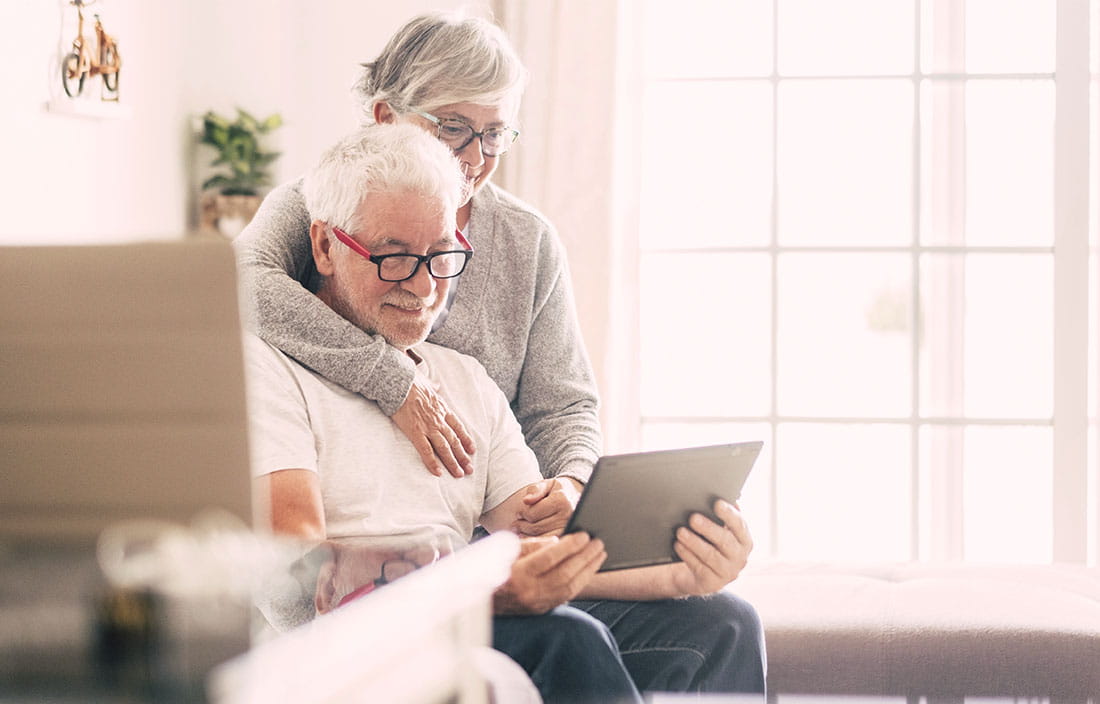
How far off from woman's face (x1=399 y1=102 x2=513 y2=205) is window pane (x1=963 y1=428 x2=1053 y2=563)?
2090 millimetres

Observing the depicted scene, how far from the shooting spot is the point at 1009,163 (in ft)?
11.4

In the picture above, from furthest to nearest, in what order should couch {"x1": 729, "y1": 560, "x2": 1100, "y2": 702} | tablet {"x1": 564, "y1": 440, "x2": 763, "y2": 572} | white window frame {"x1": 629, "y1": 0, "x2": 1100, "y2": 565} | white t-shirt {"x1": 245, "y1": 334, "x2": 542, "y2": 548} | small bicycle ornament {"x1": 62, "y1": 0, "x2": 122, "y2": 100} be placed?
1. white window frame {"x1": 629, "y1": 0, "x2": 1100, "y2": 565}
2. small bicycle ornament {"x1": 62, "y1": 0, "x2": 122, "y2": 100}
3. couch {"x1": 729, "y1": 560, "x2": 1100, "y2": 702}
4. white t-shirt {"x1": 245, "y1": 334, "x2": 542, "y2": 548}
5. tablet {"x1": 564, "y1": 440, "x2": 763, "y2": 572}

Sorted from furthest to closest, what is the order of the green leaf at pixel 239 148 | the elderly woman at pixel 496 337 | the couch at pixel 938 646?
the green leaf at pixel 239 148 → the couch at pixel 938 646 → the elderly woman at pixel 496 337

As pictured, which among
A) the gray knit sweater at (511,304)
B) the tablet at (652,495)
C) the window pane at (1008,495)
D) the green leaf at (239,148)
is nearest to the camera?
the tablet at (652,495)

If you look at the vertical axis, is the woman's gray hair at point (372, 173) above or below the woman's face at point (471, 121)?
below

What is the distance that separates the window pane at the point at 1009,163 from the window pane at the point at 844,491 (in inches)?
26.7

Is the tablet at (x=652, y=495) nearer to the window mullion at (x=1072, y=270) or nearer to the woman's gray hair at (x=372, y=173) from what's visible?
the woman's gray hair at (x=372, y=173)

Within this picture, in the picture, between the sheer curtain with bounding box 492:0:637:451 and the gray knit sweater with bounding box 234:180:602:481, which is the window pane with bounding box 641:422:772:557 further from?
the gray knit sweater with bounding box 234:180:602:481

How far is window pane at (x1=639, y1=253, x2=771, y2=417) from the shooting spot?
3.61 metres

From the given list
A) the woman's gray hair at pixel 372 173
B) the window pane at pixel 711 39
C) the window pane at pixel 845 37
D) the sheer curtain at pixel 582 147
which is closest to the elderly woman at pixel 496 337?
the woman's gray hair at pixel 372 173

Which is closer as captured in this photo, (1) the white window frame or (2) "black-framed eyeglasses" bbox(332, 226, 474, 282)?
(2) "black-framed eyeglasses" bbox(332, 226, 474, 282)

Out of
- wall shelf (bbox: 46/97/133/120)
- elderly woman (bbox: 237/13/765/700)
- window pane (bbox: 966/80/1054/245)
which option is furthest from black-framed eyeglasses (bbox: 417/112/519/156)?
window pane (bbox: 966/80/1054/245)

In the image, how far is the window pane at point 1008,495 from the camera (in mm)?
3523

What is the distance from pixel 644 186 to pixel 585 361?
147 centimetres
